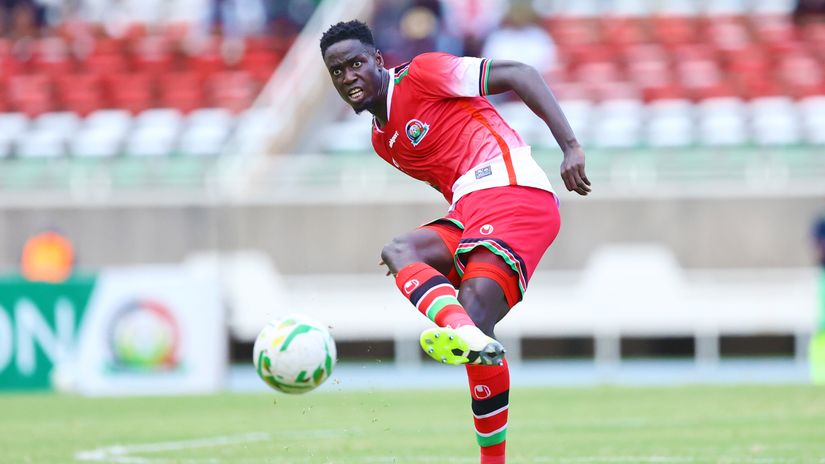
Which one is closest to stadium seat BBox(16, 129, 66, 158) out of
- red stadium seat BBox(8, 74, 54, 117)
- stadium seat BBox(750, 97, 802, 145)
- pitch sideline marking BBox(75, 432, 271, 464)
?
red stadium seat BBox(8, 74, 54, 117)

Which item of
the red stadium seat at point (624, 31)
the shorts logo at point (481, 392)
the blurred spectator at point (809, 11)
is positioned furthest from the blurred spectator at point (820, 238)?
the shorts logo at point (481, 392)

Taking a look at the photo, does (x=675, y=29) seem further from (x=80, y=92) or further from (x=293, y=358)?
(x=293, y=358)

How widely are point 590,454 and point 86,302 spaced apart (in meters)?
8.97

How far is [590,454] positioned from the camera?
810cm

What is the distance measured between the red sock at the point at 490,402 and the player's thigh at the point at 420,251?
0.50 meters

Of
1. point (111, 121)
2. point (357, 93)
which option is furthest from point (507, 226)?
point (111, 121)

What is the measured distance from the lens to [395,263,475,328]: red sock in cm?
589

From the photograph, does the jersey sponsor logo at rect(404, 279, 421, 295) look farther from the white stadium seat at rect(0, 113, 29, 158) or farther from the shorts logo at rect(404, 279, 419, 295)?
the white stadium seat at rect(0, 113, 29, 158)

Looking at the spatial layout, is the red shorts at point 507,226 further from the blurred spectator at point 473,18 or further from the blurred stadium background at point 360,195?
the blurred spectator at point 473,18

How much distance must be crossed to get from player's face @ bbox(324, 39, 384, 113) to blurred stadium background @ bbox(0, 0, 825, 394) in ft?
31.0

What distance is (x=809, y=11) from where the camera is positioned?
931 inches

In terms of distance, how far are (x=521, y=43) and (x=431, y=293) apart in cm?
1644

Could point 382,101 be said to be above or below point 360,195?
above

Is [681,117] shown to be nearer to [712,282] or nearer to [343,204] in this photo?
[712,282]
